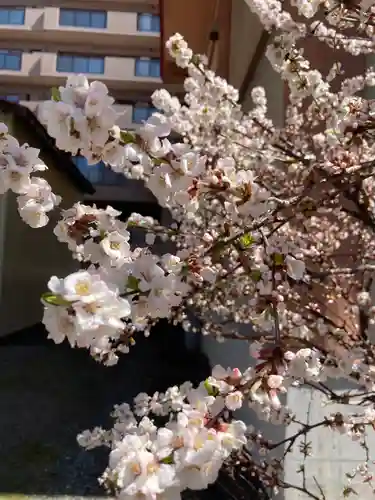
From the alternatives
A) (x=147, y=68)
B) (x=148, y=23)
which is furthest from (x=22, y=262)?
(x=148, y=23)

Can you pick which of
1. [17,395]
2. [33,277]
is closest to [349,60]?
[17,395]

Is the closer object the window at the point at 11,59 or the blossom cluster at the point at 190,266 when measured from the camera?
the blossom cluster at the point at 190,266

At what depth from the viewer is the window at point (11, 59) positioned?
62.3 ft

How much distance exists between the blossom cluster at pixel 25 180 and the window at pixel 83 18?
59.9ft

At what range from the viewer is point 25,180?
4.48ft

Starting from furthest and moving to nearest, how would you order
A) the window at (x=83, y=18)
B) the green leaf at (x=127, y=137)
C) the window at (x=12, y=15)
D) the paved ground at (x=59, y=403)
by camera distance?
1. the window at (x=12, y=15)
2. the window at (x=83, y=18)
3. the paved ground at (x=59, y=403)
4. the green leaf at (x=127, y=137)

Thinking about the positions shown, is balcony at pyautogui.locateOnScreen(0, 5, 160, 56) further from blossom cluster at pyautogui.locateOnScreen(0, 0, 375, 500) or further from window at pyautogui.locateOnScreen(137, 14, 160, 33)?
blossom cluster at pyautogui.locateOnScreen(0, 0, 375, 500)

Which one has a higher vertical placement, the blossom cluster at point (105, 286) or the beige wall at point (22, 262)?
the blossom cluster at point (105, 286)

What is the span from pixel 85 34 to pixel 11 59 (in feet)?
8.45

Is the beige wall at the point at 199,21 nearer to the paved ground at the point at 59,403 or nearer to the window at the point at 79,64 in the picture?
the paved ground at the point at 59,403

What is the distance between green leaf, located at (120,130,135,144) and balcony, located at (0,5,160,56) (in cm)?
1739

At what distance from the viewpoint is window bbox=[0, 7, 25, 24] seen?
61.7 feet

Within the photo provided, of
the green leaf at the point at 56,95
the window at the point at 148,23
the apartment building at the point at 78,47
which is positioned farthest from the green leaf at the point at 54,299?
the window at the point at 148,23

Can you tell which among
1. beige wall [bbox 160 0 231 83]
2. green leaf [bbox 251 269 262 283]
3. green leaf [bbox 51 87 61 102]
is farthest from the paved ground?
beige wall [bbox 160 0 231 83]
